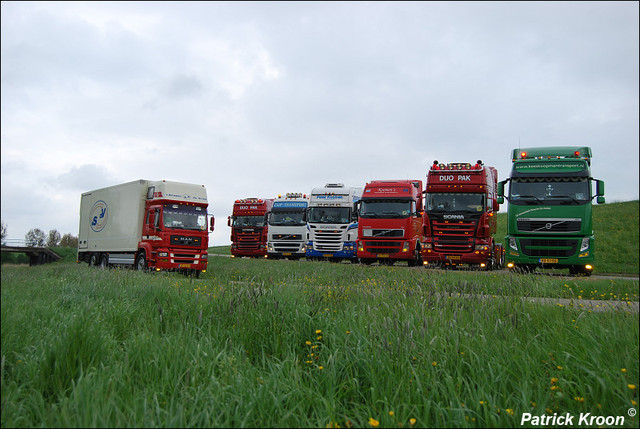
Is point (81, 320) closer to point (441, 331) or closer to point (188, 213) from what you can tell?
point (441, 331)

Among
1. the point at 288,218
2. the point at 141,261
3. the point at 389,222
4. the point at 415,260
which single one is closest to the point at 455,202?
the point at 389,222

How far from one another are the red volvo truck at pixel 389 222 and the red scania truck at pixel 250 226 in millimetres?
11929

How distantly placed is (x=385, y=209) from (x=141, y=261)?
11.4m

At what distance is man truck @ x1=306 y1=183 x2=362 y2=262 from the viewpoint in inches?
1042

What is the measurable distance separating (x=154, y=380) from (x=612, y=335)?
3784 millimetres

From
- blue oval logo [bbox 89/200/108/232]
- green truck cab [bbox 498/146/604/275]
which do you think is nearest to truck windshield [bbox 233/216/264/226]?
blue oval logo [bbox 89/200/108/232]

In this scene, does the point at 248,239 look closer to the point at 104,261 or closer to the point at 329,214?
the point at 329,214

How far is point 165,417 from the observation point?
9.71ft

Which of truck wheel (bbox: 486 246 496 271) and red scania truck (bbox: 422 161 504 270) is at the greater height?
red scania truck (bbox: 422 161 504 270)

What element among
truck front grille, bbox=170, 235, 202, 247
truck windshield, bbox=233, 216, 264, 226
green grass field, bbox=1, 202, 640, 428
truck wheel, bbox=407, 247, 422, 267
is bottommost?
green grass field, bbox=1, 202, 640, 428

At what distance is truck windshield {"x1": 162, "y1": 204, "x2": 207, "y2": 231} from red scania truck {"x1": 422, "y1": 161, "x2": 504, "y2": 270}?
31.9 feet

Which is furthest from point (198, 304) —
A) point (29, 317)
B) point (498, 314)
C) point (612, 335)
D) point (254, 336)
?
point (612, 335)

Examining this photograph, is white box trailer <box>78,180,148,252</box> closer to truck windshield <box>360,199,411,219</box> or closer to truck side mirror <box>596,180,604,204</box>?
truck windshield <box>360,199,411,219</box>

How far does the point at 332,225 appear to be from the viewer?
1048 inches
